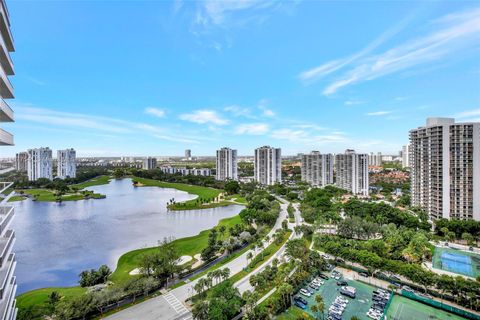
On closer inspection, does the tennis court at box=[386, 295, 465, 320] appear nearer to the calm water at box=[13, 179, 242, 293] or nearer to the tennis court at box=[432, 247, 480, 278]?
the tennis court at box=[432, 247, 480, 278]

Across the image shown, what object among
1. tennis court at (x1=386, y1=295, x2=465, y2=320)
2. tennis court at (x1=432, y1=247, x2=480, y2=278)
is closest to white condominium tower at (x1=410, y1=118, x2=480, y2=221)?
tennis court at (x1=432, y1=247, x2=480, y2=278)

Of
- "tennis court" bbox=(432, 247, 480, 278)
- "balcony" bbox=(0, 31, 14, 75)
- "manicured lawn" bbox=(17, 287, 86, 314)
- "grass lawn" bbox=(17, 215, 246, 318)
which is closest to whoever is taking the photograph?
"balcony" bbox=(0, 31, 14, 75)

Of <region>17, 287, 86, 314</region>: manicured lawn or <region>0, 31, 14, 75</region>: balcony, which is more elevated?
<region>0, 31, 14, 75</region>: balcony

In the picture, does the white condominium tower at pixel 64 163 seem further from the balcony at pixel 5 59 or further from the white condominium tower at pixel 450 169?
the white condominium tower at pixel 450 169

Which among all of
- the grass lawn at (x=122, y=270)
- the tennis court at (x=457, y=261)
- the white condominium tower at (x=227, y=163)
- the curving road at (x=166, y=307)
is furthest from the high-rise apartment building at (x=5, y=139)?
the white condominium tower at (x=227, y=163)

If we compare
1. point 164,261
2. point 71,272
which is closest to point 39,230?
point 71,272

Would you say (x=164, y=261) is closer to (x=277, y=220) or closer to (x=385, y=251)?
(x=385, y=251)
